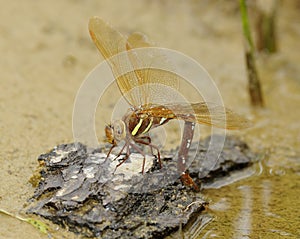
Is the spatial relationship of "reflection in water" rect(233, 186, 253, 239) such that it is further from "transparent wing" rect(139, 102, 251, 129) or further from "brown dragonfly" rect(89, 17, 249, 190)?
"transparent wing" rect(139, 102, 251, 129)

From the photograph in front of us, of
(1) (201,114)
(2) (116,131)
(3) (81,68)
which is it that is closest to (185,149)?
(1) (201,114)

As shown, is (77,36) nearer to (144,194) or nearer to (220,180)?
(220,180)

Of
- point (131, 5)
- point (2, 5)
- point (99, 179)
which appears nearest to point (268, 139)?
point (99, 179)

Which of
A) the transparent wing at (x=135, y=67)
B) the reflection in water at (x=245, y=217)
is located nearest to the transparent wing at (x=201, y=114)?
the transparent wing at (x=135, y=67)

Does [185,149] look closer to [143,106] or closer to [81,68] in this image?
[143,106]

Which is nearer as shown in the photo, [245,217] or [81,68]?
[245,217]

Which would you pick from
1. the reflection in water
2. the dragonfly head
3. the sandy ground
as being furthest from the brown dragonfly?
the sandy ground
